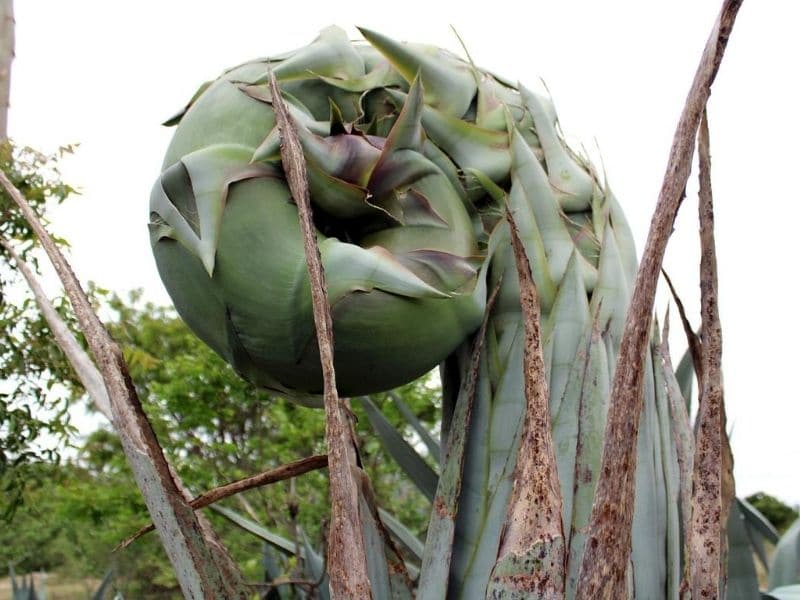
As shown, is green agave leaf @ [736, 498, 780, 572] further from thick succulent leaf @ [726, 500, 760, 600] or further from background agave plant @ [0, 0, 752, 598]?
background agave plant @ [0, 0, 752, 598]

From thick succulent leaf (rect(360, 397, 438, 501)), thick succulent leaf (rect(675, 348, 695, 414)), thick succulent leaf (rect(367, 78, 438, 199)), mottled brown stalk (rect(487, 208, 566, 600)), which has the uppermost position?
thick succulent leaf (rect(367, 78, 438, 199))

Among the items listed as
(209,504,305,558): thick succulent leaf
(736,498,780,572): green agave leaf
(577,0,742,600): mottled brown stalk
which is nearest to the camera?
(577,0,742,600): mottled brown stalk

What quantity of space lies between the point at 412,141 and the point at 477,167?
0.15 metres

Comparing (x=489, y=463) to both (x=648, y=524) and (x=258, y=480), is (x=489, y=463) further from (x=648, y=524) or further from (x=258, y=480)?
(x=258, y=480)

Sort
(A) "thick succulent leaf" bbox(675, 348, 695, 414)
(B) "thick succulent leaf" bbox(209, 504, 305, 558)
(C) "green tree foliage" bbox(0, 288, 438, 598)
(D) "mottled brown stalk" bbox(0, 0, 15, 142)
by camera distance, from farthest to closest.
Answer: (C) "green tree foliage" bbox(0, 288, 438, 598)
(D) "mottled brown stalk" bbox(0, 0, 15, 142)
(A) "thick succulent leaf" bbox(675, 348, 695, 414)
(B) "thick succulent leaf" bbox(209, 504, 305, 558)

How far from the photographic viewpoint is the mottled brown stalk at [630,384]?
1.18 m

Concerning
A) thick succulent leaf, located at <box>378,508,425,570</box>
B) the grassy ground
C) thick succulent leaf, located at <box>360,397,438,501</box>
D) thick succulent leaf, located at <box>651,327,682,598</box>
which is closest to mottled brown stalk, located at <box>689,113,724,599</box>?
thick succulent leaf, located at <box>651,327,682,598</box>

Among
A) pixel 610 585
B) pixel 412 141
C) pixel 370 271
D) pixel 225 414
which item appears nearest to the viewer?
pixel 610 585

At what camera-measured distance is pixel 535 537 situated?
123cm

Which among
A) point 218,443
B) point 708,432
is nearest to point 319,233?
point 708,432

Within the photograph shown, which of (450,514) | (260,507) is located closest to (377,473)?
(260,507)

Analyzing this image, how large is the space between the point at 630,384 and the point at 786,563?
157 centimetres

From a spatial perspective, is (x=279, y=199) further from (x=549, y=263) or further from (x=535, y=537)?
(x=535, y=537)

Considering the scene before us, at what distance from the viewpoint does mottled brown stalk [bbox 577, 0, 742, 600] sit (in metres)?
1.18
